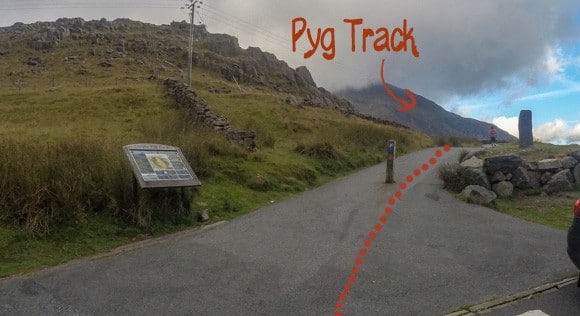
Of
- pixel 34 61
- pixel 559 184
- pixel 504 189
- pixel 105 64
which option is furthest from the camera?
pixel 34 61

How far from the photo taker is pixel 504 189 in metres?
12.7

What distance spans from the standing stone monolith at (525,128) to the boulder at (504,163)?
6.23 metres

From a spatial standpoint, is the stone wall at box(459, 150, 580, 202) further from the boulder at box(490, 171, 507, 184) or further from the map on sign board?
the map on sign board

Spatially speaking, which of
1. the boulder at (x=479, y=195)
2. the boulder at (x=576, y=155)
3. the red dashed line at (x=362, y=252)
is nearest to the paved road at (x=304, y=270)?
the red dashed line at (x=362, y=252)

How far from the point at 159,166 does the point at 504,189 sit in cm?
869

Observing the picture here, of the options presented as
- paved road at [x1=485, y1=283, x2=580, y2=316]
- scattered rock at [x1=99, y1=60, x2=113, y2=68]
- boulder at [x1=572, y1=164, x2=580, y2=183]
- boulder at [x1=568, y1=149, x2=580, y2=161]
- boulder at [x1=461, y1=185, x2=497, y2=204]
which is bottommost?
paved road at [x1=485, y1=283, x2=580, y2=316]

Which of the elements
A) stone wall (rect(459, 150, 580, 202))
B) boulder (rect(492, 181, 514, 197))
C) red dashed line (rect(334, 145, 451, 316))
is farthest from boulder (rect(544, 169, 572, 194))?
red dashed line (rect(334, 145, 451, 316))

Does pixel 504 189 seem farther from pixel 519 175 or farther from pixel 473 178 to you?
pixel 473 178

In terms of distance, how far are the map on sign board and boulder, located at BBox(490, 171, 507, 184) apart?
810 cm

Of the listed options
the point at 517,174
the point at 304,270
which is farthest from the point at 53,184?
the point at 517,174

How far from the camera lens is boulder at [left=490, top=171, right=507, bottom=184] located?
42.9ft

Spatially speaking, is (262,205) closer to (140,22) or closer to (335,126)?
(335,126)

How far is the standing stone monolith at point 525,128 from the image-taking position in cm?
1850

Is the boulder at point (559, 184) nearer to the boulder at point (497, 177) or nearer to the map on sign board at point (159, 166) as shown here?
the boulder at point (497, 177)
